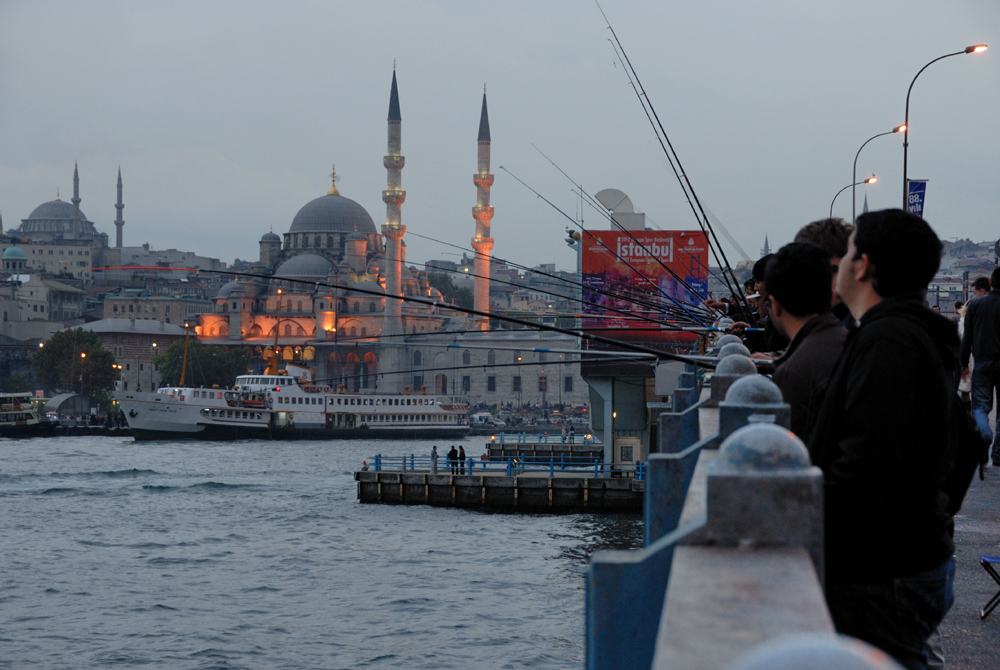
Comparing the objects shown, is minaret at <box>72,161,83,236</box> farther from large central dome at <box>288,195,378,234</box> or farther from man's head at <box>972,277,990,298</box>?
man's head at <box>972,277,990,298</box>

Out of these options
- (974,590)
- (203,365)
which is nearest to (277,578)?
(974,590)

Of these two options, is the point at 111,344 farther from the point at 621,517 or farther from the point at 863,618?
the point at 863,618

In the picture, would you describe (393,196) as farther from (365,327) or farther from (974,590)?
(974,590)

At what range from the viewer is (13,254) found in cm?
10050

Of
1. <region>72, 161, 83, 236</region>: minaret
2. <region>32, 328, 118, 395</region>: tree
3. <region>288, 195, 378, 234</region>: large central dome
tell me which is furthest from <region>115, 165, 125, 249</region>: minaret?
<region>32, 328, 118, 395</region>: tree

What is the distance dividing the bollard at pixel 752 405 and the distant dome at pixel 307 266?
77242 mm

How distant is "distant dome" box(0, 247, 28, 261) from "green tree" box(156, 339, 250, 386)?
3732 cm

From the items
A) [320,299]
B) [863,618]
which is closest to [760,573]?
[863,618]

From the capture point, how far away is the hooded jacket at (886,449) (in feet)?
5.89

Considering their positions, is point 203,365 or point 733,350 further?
point 203,365

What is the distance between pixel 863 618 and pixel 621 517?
22073 millimetres

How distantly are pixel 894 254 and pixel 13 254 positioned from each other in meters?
109

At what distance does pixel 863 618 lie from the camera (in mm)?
1886

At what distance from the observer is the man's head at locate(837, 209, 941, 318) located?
203 centimetres
